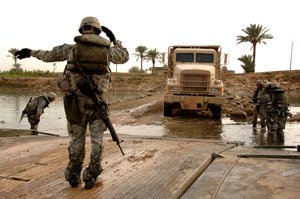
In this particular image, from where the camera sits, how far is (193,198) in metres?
3.60

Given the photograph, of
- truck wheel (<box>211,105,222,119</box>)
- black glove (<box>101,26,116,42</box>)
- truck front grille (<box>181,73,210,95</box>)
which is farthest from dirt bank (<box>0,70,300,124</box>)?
black glove (<box>101,26,116,42</box>)

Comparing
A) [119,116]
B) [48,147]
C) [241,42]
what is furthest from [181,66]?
[241,42]

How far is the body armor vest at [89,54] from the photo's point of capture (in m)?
3.89

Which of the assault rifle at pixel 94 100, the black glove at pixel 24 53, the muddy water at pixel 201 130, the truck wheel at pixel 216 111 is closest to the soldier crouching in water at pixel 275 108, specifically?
the muddy water at pixel 201 130

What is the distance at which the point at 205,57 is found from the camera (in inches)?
576

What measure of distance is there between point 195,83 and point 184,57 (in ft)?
4.67

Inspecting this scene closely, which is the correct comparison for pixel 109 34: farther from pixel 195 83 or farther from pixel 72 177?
pixel 195 83

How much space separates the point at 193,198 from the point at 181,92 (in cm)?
1056

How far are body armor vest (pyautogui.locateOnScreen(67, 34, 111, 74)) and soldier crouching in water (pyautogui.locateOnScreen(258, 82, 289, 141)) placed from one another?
6469mm

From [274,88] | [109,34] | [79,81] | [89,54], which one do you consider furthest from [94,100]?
[274,88]

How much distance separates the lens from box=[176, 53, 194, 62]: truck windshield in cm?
1473

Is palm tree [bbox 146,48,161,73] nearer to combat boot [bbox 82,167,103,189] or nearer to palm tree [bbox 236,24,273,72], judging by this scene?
palm tree [bbox 236,24,273,72]

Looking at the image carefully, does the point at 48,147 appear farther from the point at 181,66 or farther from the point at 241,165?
the point at 181,66

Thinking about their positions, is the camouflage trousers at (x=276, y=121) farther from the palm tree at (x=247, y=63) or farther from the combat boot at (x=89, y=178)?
the palm tree at (x=247, y=63)
